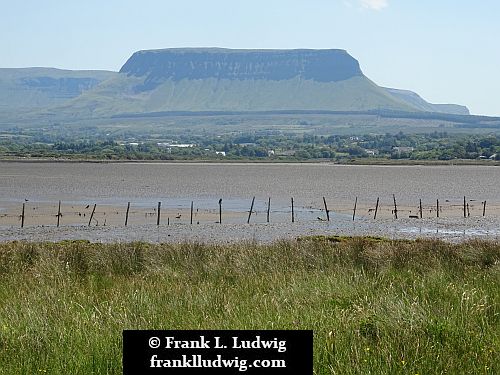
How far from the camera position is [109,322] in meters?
7.54

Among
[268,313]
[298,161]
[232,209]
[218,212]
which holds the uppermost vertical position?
[268,313]

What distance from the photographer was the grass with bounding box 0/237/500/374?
6.49 metres

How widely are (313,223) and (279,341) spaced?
158ft

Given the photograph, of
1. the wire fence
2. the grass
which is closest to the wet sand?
the wire fence

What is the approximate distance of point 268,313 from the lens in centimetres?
790

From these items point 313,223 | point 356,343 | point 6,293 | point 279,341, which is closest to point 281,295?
point 356,343
